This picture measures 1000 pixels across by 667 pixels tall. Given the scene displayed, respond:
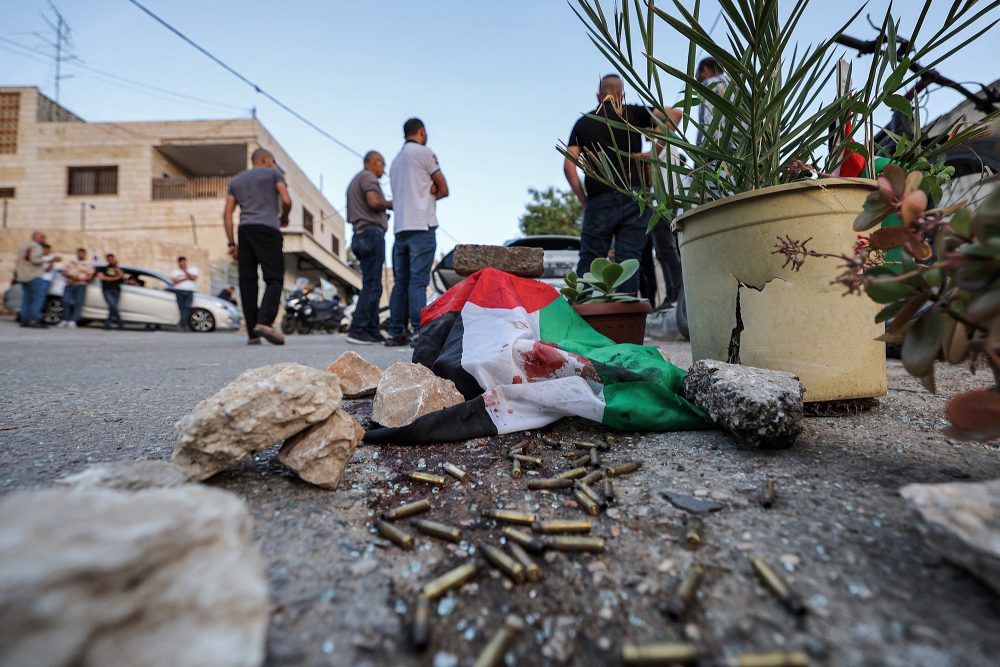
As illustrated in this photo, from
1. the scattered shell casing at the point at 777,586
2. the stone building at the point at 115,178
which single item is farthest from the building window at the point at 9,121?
the scattered shell casing at the point at 777,586

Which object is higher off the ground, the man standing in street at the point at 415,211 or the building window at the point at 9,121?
the building window at the point at 9,121

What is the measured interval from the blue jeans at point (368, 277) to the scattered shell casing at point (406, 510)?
15.0 ft

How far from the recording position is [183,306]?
1296 cm

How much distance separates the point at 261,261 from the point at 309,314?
406 inches

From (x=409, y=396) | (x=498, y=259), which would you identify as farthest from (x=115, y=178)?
→ (x=409, y=396)

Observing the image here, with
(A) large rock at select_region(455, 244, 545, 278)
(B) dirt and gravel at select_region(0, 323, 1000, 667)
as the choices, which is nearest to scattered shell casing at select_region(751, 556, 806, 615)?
(B) dirt and gravel at select_region(0, 323, 1000, 667)

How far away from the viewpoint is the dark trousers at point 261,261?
4906 millimetres

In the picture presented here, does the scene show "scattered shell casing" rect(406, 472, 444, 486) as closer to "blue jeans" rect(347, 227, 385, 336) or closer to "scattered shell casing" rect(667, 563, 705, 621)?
"scattered shell casing" rect(667, 563, 705, 621)

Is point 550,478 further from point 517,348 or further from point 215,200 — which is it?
point 215,200

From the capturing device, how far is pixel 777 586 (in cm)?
75

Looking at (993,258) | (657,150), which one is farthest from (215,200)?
(993,258)

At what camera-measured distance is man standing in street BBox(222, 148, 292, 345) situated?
490 cm

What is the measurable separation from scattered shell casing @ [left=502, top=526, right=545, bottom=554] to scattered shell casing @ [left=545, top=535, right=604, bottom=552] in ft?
0.05

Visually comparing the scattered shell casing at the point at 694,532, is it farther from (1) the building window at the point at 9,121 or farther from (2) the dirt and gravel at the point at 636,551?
(1) the building window at the point at 9,121
